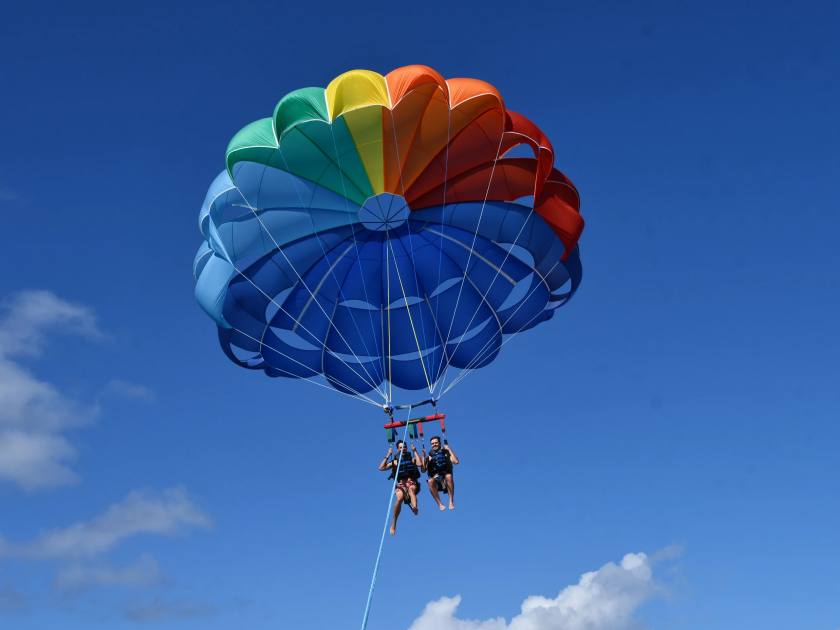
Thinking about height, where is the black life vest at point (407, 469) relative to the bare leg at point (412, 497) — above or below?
above

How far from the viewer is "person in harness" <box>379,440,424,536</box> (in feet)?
48.0

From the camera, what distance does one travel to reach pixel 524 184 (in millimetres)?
A: 16625

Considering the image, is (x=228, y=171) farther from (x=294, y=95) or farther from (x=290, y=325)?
(x=290, y=325)

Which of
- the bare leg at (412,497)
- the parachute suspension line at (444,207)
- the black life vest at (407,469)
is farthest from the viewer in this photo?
the parachute suspension line at (444,207)

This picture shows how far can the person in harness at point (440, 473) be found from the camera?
14.7 m

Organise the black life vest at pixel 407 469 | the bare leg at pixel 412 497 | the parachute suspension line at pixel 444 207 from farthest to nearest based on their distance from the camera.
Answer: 1. the parachute suspension line at pixel 444 207
2. the black life vest at pixel 407 469
3. the bare leg at pixel 412 497

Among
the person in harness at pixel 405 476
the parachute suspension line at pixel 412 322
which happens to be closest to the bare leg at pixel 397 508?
the person in harness at pixel 405 476

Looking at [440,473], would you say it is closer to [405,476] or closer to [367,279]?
[405,476]

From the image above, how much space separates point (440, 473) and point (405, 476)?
21.6 inches

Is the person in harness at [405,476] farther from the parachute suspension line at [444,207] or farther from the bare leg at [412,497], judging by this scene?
the parachute suspension line at [444,207]

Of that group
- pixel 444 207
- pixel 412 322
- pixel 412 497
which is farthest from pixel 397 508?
pixel 444 207

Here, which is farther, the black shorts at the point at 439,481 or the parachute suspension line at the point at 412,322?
the parachute suspension line at the point at 412,322

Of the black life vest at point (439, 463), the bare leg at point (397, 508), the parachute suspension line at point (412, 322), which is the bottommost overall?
the bare leg at point (397, 508)

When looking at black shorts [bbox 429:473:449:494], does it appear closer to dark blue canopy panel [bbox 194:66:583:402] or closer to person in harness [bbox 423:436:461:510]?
person in harness [bbox 423:436:461:510]
